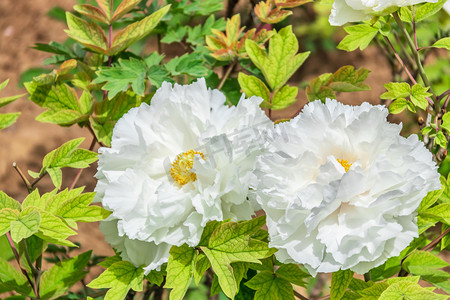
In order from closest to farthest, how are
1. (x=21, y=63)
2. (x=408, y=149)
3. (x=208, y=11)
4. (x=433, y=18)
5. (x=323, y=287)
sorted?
(x=408, y=149)
(x=208, y=11)
(x=433, y=18)
(x=323, y=287)
(x=21, y=63)

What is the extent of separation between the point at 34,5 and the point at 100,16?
2.30 meters

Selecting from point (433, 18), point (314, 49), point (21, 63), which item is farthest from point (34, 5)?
point (433, 18)

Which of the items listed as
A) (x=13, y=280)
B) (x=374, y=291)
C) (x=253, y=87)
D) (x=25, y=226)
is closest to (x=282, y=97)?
(x=253, y=87)

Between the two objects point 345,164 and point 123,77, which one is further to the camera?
point 123,77

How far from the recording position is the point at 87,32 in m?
1.07

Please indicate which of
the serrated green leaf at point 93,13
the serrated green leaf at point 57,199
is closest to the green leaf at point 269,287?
the serrated green leaf at point 57,199

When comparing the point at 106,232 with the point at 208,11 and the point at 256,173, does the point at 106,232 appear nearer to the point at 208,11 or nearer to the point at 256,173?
the point at 256,173

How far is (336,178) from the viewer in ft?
2.37

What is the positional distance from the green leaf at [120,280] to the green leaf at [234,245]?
0.12m

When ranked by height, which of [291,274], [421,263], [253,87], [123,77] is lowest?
[421,263]

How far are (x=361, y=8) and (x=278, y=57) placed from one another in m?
0.20

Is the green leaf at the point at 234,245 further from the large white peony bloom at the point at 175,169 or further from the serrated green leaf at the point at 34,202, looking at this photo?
the serrated green leaf at the point at 34,202

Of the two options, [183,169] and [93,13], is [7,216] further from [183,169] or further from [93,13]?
[93,13]

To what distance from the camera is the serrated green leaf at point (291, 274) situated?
872mm
